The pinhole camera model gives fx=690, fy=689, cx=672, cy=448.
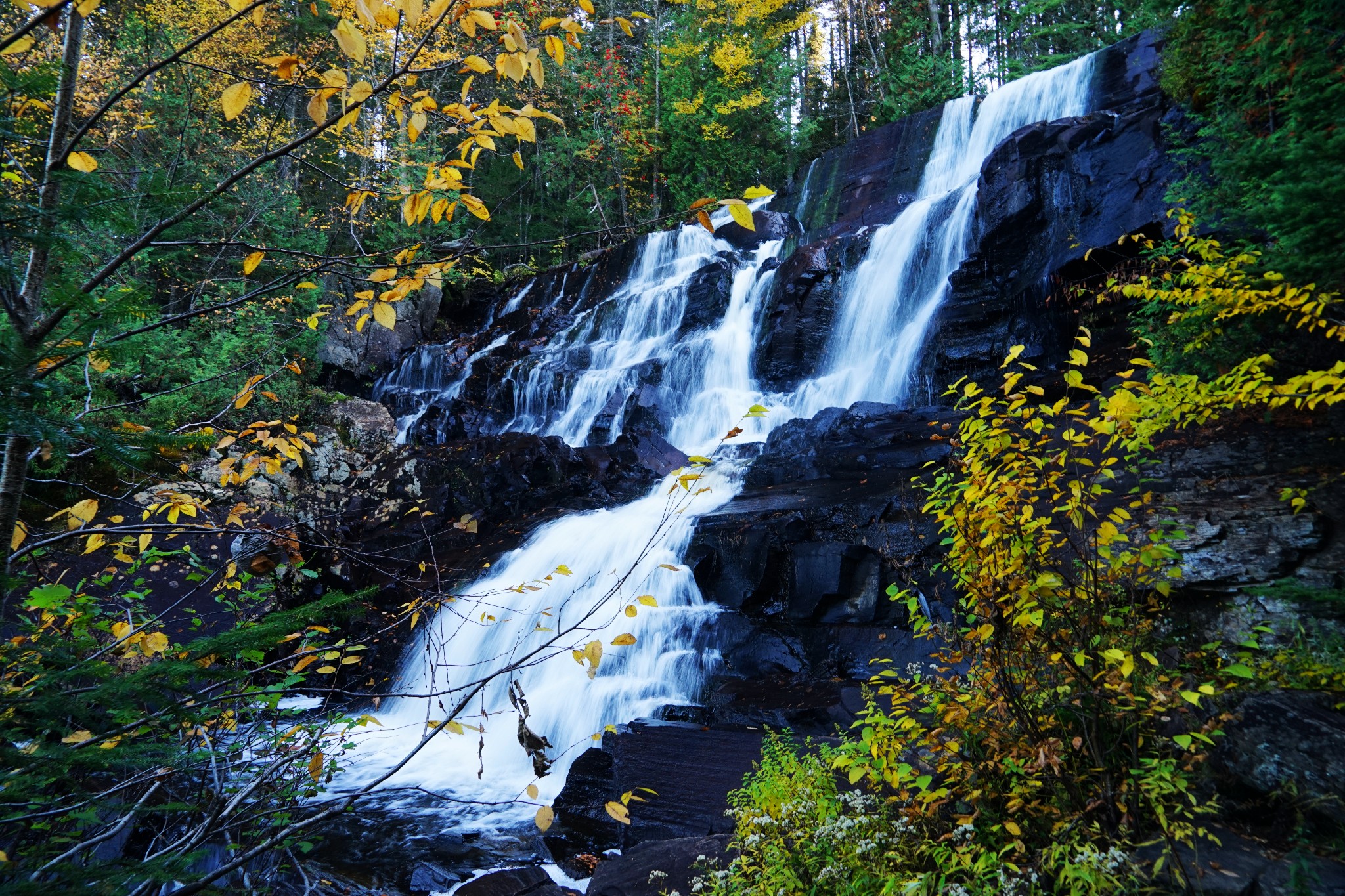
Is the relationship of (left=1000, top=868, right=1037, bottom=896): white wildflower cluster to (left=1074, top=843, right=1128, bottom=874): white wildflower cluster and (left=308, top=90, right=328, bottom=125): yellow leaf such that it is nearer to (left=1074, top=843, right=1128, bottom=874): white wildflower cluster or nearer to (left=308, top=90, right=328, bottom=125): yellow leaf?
(left=1074, top=843, right=1128, bottom=874): white wildflower cluster

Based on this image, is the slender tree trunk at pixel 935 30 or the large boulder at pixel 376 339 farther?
the slender tree trunk at pixel 935 30

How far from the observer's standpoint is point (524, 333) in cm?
1906

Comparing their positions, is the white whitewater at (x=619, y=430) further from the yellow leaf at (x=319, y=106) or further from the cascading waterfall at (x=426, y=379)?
the yellow leaf at (x=319, y=106)

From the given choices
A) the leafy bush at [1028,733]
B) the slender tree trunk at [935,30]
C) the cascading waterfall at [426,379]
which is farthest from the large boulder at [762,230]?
the leafy bush at [1028,733]

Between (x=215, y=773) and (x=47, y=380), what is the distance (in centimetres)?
139

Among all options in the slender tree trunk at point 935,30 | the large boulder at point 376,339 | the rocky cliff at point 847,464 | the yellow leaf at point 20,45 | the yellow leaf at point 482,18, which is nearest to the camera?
the yellow leaf at point 20,45

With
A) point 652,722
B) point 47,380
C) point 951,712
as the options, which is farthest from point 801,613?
point 47,380

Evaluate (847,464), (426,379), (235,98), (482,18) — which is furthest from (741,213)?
(426,379)

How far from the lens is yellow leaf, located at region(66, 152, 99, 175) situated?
1737 millimetres

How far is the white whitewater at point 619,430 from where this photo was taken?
7.03 metres

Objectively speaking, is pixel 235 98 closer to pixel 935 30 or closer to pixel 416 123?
pixel 416 123

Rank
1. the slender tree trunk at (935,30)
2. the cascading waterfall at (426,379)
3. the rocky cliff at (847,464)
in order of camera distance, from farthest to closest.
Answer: the slender tree trunk at (935,30) < the cascading waterfall at (426,379) < the rocky cliff at (847,464)

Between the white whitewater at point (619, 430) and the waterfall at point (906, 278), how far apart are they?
34 mm

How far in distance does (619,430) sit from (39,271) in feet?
39.7
